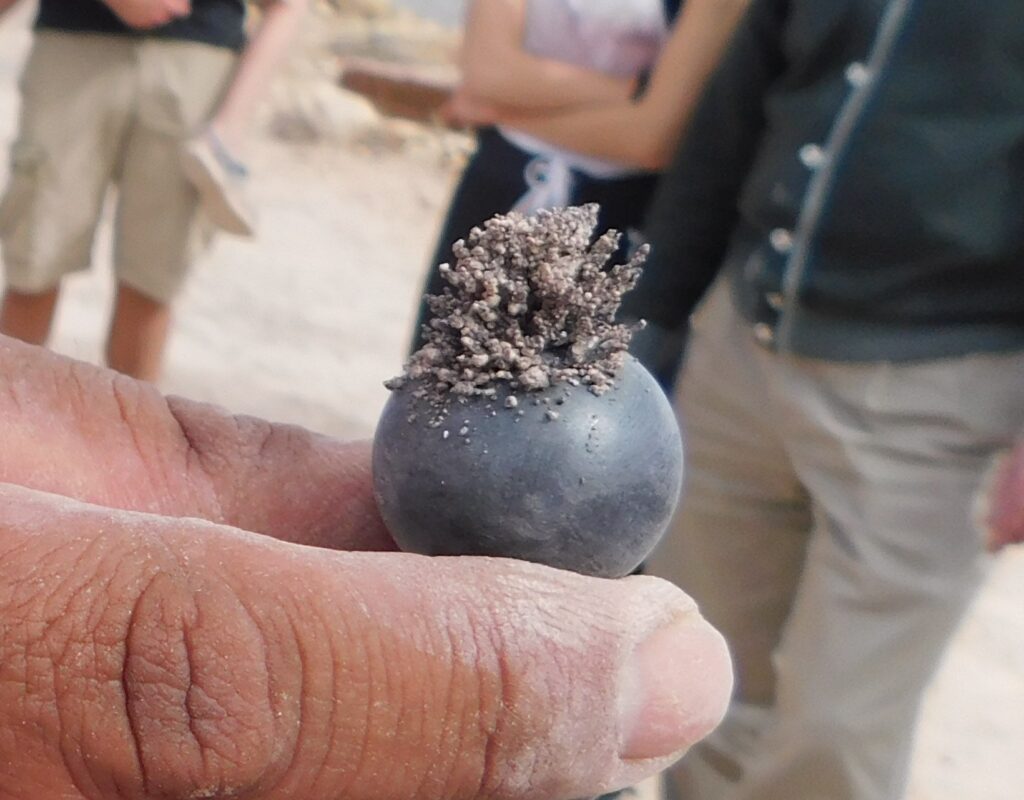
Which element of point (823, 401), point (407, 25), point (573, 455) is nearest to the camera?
point (573, 455)

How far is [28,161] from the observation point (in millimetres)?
3393

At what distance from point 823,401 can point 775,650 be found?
1.82ft

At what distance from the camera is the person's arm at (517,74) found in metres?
2.56

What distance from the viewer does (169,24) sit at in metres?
3.33

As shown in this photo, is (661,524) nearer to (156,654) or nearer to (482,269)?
(482,269)

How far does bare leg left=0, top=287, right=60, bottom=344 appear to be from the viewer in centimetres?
354

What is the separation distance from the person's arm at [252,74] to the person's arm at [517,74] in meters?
0.95

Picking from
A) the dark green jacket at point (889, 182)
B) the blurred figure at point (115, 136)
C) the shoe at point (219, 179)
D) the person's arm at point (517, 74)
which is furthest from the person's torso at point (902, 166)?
the blurred figure at point (115, 136)

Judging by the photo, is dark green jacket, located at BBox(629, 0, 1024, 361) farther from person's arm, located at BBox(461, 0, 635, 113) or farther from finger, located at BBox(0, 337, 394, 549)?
finger, located at BBox(0, 337, 394, 549)

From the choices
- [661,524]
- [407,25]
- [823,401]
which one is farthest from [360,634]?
[407,25]

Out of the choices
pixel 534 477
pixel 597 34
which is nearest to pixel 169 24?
pixel 597 34

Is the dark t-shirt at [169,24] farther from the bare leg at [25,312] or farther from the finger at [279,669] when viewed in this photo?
the finger at [279,669]

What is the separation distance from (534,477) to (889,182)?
3.79ft

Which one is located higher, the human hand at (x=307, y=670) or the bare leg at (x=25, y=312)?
the human hand at (x=307, y=670)
